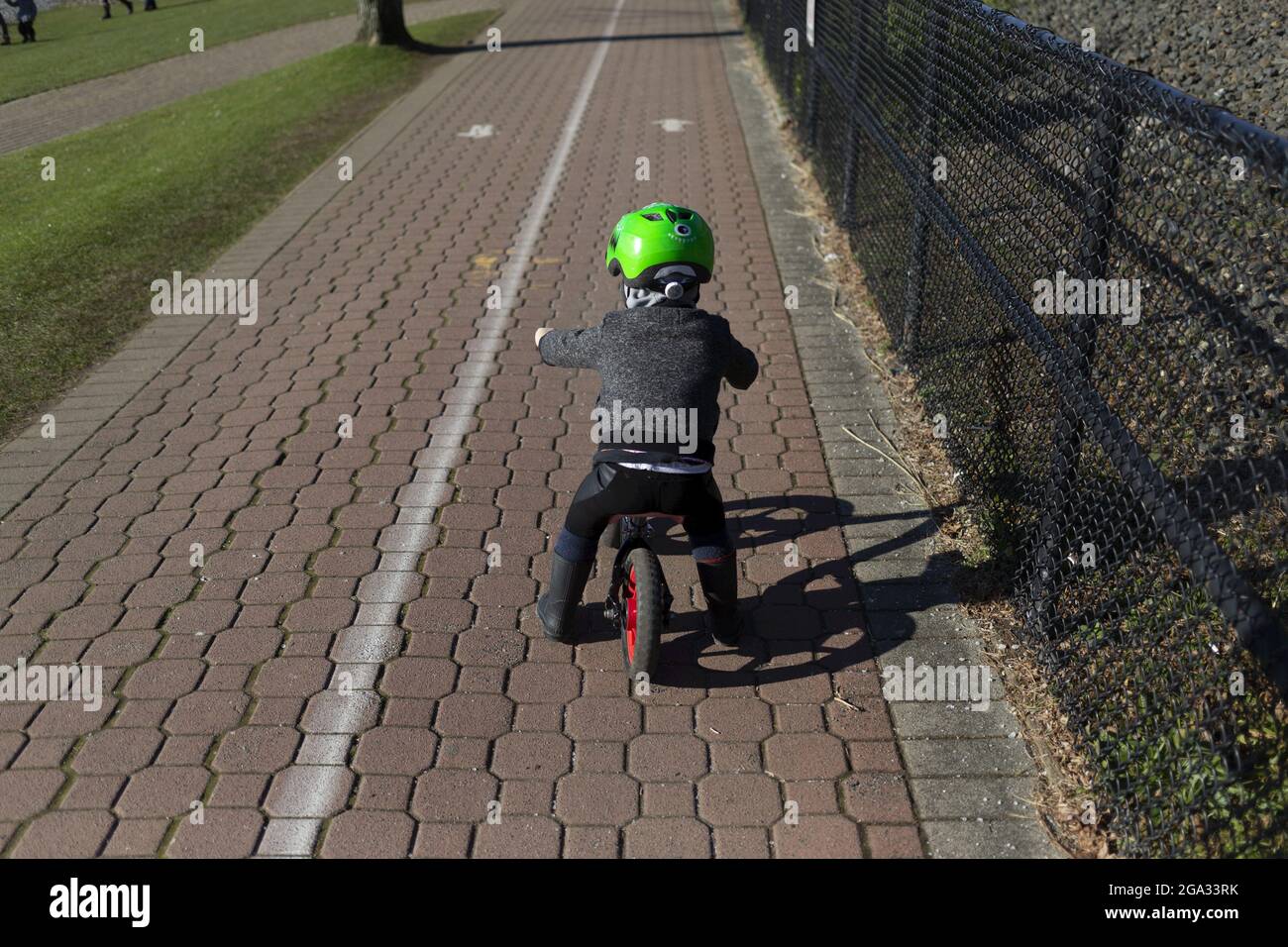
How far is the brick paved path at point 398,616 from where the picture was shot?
379 cm

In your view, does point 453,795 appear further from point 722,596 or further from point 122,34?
point 122,34

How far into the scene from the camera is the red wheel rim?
4332 millimetres

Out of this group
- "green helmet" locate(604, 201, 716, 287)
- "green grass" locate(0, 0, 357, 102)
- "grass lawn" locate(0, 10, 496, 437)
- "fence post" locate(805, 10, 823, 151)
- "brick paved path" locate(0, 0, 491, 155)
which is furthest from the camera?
"green grass" locate(0, 0, 357, 102)

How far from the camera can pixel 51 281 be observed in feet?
29.0

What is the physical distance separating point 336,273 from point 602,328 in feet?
17.8

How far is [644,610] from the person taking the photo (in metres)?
4.17

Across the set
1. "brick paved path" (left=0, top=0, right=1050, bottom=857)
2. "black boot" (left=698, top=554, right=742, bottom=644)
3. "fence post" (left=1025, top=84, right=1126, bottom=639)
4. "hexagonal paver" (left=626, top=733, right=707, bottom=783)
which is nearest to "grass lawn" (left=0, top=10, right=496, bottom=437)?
"brick paved path" (left=0, top=0, right=1050, bottom=857)

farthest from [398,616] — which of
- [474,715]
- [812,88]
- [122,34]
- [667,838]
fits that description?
[122,34]

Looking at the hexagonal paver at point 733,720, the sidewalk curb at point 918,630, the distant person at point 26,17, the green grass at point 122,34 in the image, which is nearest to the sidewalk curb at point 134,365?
the hexagonal paver at point 733,720

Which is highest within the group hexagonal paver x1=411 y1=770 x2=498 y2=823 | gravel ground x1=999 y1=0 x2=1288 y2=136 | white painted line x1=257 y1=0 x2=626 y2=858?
gravel ground x1=999 y1=0 x2=1288 y2=136

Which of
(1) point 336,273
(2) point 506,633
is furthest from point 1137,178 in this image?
(1) point 336,273

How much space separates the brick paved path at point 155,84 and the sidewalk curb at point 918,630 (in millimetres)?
12841

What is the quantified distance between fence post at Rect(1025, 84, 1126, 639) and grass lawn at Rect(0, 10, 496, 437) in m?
5.55

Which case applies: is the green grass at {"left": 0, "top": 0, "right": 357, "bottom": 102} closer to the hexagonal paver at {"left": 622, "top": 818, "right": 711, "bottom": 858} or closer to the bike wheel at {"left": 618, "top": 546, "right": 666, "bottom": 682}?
the bike wheel at {"left": 618, "top": 546, "right": 666, "bottom": 682}
